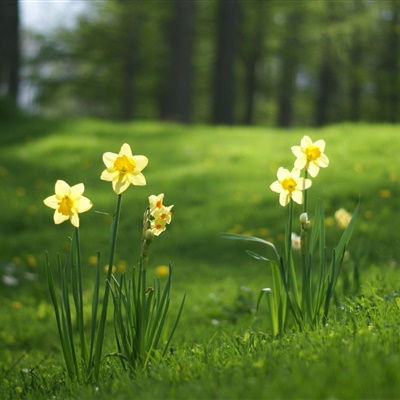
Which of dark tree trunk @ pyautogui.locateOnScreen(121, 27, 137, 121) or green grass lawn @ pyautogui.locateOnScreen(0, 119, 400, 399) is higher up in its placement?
dark tree trunk @ pyautogui.locateOnScreen(121, 27, 137, 121)

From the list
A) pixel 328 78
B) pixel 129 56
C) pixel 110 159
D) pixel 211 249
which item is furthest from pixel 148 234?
pixel 328 78

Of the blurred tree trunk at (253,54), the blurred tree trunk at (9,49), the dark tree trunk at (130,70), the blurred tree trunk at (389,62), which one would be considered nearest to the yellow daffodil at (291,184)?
the blurred tree trunk at (9,49)

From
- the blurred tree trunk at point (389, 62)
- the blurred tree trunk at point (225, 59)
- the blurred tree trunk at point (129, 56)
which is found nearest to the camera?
the blurred tree trunk at point (225, 59)

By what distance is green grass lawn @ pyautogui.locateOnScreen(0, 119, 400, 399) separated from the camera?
200 centimetres

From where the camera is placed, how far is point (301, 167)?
8.72ft

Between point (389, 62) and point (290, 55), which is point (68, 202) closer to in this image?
point (290, 55)

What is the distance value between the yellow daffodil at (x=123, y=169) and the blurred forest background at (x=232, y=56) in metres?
12.5

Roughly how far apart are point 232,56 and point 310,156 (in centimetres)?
1238

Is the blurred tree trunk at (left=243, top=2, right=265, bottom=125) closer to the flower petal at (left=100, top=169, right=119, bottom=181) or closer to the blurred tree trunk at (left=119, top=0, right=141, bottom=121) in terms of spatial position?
the blurred tree trunk at (left=119, top=0, right=141, bottom=121)

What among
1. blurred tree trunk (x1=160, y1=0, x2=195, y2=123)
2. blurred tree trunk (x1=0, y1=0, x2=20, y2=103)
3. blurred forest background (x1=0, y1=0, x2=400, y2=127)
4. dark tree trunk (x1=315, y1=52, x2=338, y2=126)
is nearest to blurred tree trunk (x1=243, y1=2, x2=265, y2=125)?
blurred forest background (x1=0, y1=0, x2=400, y2=127)

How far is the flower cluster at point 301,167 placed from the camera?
2637 millimetres

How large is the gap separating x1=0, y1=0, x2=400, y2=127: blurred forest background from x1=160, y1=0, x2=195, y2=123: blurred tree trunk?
117cm

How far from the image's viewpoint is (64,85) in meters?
20.6

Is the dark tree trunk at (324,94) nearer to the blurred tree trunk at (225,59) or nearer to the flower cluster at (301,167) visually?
the blurred tree trunk at (225,59)
